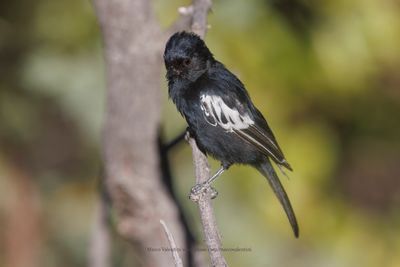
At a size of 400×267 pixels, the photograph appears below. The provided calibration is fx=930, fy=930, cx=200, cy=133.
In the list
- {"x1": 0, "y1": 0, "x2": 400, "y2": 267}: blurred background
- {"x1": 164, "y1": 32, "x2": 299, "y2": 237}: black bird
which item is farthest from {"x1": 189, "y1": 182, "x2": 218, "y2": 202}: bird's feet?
{"x1": 0, "y1": 0, "x2": 400, "y2": 267}: blurred background

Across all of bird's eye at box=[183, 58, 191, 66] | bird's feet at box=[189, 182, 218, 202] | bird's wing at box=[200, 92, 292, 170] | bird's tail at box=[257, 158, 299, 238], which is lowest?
bird's tail at box=[257, 158, 299, 238]

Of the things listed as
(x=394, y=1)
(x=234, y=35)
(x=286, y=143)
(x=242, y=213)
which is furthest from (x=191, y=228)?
(x=394, y=1)

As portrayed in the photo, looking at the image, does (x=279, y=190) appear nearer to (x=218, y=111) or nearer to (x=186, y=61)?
(x=218, y=111)

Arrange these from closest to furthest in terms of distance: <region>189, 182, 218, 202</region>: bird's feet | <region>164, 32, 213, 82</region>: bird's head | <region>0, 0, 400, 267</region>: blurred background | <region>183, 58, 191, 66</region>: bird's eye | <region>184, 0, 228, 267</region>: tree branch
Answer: <region>184, 0, 228, 267</region>: tree branch → <region>189, 182, 218, 202</region>: bird's feet → <region>164, 32, 213, 82</region>: bird's head → <region>183, 58, 191, 66</region>: bird's eye → <region>0, 0, 400, 267</region>: blurred background

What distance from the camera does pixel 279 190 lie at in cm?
482

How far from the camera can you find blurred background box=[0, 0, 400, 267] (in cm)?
504

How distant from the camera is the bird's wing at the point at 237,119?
4648 millimetres

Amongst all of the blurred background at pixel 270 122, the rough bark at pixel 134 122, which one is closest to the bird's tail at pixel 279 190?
the blurred background at pixel 270 122

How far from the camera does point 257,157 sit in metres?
4.80

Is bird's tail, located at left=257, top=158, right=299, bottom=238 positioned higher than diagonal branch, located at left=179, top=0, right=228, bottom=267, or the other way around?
diagonal branch, located at left=179, top=0, right=228, bottom=267

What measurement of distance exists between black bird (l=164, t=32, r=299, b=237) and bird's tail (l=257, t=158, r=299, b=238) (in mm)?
16

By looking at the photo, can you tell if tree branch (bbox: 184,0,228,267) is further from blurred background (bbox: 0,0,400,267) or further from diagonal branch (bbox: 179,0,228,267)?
blurred background (bbox: 0,0,400,267)

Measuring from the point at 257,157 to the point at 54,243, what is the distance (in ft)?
6.32

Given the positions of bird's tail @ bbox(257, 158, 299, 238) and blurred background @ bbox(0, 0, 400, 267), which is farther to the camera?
blurred background @ bbox(0, 0, 400, 267)
